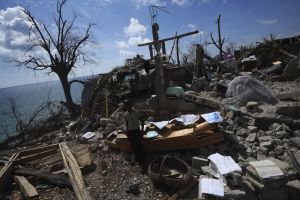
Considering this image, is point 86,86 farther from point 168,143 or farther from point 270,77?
point 270,77

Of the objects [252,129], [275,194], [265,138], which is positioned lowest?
[275,194]

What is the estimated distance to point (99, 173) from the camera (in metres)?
5.98

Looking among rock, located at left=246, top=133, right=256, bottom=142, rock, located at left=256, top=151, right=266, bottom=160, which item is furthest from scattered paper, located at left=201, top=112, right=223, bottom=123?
rock, located at left=256, top=151, right=266, bottom=160

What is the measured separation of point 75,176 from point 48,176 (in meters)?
0.90

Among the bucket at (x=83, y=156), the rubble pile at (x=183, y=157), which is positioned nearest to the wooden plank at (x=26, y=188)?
the rubble pile at (x=183, y=157)

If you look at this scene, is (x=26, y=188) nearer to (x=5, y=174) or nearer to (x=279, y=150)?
(x=5, y=174)

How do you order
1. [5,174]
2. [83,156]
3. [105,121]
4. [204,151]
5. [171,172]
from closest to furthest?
[171,172]
[204,151]
[5,174]
[83,156]
[105,121]

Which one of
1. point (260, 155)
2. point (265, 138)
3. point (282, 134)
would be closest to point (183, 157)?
point (260, 155)

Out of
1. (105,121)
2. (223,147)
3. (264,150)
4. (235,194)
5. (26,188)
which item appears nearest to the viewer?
(235,194)

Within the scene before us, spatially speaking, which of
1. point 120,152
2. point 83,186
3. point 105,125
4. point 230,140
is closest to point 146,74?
point 105,125

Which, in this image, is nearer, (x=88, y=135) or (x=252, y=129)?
(x=252, y=129)

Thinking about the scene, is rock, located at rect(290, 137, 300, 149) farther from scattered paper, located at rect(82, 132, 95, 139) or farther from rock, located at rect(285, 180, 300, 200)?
scattered paper, located at rect(82, 132, 95, 139)

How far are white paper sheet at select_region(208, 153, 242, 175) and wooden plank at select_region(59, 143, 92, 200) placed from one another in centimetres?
265

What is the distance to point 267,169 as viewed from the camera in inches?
172
